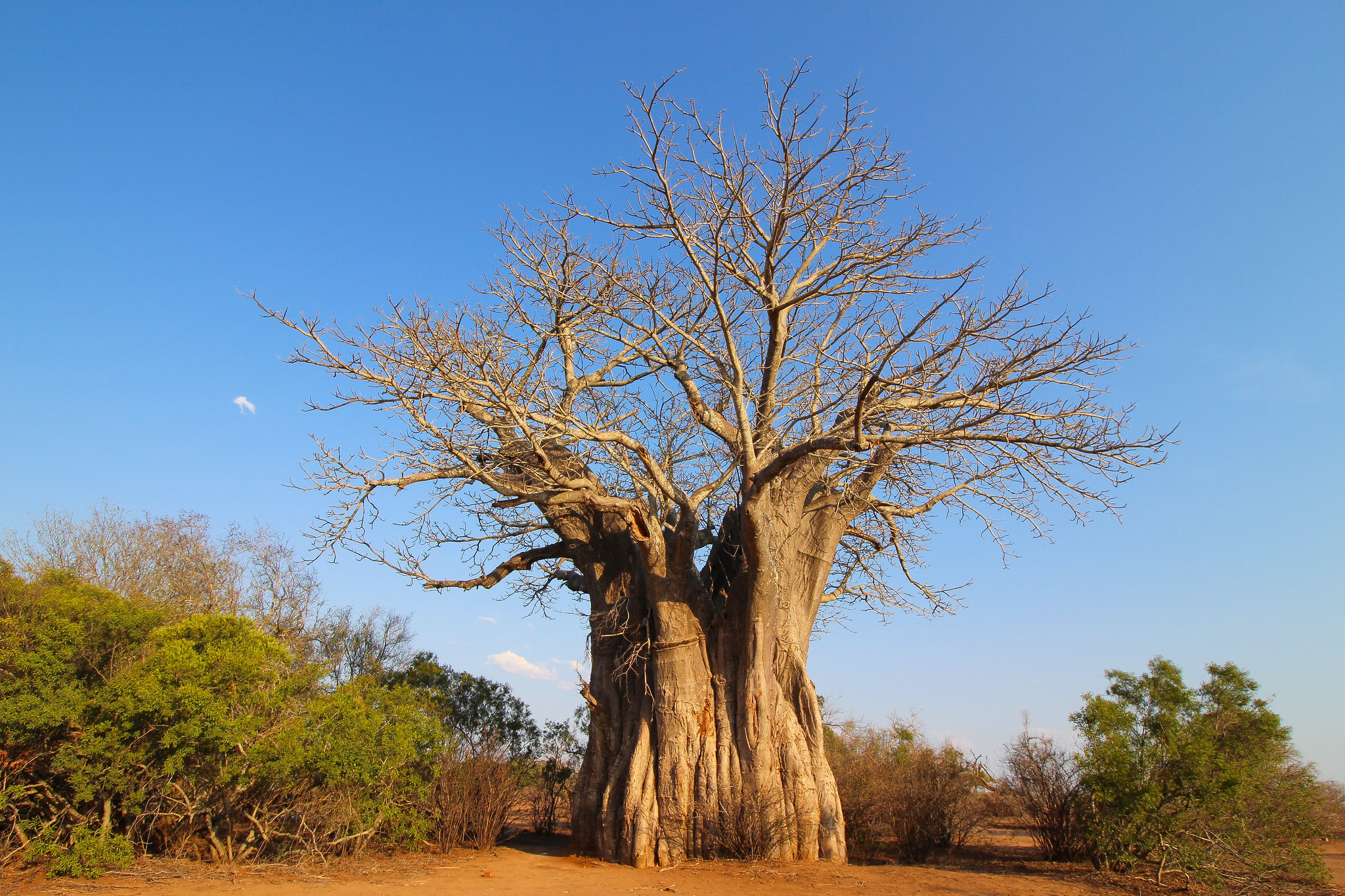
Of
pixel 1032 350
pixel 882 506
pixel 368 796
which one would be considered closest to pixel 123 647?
pixel 368 796

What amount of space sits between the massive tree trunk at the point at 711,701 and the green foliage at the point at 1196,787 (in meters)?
2.61

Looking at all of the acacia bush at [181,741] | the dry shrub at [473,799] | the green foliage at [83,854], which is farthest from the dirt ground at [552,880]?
the dry shrub at [473,799]

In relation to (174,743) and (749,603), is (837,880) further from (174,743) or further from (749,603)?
(174,743)

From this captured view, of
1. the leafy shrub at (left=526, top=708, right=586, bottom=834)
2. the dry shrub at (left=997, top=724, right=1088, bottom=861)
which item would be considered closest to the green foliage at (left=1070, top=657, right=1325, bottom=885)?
the dry shrub at (left=997, top=724, right=1088, bottom=861)

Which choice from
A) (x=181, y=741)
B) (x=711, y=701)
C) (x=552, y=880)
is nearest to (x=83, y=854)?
(x=181, y=741)

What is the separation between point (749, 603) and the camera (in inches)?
315

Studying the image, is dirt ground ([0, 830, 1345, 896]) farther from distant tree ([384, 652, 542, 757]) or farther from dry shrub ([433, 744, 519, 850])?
distant tree ([384, 652, 542, 757])

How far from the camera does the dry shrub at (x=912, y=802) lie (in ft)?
29.9

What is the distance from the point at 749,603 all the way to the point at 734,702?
1100 millimetres

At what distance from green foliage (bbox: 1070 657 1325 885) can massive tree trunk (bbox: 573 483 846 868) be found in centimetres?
261

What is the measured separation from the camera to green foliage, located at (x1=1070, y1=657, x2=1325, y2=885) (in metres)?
6.68

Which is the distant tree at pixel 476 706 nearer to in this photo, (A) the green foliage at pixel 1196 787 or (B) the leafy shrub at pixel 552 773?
(B) the leafy shrub at pixel 552 773

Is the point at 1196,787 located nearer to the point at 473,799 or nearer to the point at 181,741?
the point at 473,799

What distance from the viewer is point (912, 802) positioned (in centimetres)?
916
